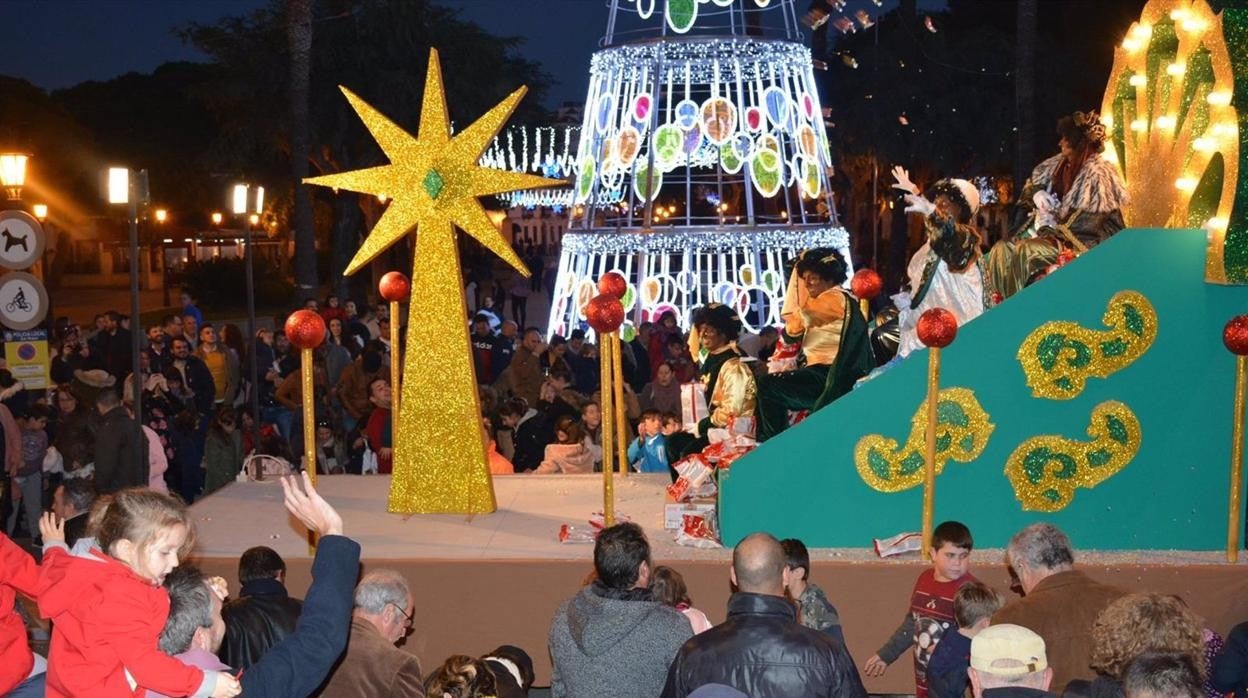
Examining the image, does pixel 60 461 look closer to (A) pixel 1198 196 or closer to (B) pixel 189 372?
(B) pixel 189 372

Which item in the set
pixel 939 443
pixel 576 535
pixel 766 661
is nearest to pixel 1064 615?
pixel 766 661

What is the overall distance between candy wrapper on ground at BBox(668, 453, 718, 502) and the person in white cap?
13.8 feet

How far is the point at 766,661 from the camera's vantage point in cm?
458

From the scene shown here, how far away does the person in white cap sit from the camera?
14.0 feet

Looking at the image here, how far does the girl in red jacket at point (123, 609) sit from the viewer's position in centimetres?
396

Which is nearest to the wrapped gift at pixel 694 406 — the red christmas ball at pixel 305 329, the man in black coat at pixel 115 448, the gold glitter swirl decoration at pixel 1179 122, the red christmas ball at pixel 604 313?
the red christmas ball at pixel 604 313

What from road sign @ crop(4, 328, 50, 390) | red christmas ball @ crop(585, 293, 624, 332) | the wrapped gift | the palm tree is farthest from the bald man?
the palm tree

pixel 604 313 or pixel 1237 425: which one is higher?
pixel 604 313

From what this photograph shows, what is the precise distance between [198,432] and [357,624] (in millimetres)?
8649

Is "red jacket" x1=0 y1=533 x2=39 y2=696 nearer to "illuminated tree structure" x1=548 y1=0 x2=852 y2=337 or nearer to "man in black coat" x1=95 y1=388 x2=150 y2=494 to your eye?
"man in black coat" x1=95 y1=388 x2=150 y2=494

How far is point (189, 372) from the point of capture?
1433 cm

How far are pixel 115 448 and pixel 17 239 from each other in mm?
2945

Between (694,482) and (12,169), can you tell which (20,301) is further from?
(694,482)

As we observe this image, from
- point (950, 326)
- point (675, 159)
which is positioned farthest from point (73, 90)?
point (950, 326)
